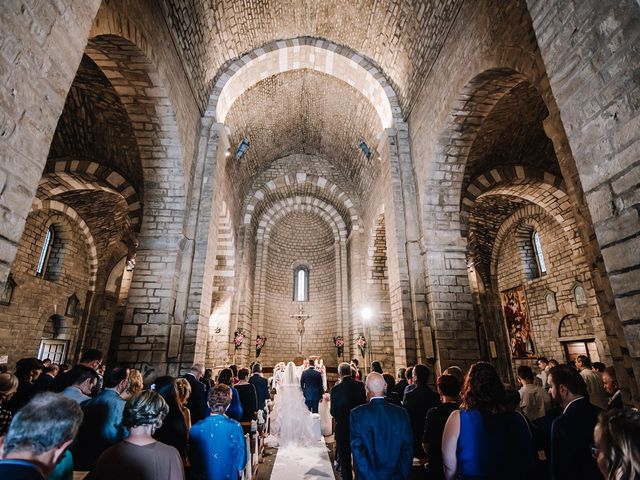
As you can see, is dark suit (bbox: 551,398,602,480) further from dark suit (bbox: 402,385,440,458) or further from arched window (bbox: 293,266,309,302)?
arched window (bbox: 293,266,309,302)

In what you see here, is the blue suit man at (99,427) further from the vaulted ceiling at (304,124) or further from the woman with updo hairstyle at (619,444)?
the vaulted ceiling at (304,124)

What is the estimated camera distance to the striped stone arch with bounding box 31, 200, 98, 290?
1129cm

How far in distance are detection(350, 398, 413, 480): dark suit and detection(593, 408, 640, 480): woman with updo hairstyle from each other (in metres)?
1.34

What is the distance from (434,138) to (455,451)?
631 cm

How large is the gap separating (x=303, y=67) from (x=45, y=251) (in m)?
11.1

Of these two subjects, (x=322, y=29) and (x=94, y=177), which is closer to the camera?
(x=94, y=177)

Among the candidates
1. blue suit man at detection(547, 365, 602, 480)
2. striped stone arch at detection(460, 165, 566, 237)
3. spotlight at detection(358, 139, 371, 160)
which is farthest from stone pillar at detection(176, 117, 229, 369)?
striped stone arch at detection(460, 165, 566, 237)

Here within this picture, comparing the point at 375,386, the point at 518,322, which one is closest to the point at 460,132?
the point at 375,386

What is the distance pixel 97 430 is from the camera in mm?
2559

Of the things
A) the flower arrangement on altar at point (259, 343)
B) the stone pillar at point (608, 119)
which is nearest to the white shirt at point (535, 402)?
the stone pillar at point (608, 119)

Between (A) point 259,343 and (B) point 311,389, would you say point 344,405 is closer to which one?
(B) point 311,389

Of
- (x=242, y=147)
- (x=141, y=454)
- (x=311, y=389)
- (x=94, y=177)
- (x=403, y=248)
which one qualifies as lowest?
(x=311, y=389)

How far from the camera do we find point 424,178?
24.3 feet

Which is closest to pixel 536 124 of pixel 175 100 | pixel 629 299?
pixel 629 299
